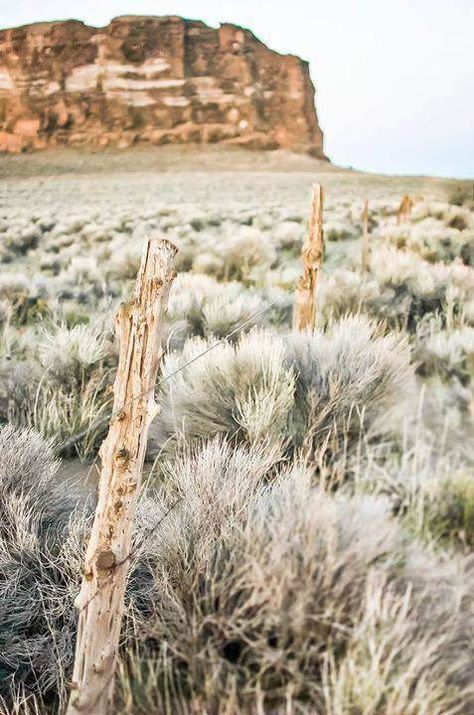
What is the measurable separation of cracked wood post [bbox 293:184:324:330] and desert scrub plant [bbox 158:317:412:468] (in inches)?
20.2

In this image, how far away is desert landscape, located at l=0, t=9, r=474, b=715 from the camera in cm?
153

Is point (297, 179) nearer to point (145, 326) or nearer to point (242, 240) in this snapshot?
point (242, 240)

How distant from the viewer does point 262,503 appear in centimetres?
217

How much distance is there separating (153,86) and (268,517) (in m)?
62.9

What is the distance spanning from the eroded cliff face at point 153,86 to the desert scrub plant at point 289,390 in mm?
46290

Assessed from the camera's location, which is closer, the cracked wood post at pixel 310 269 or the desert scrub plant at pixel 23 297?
the cracked wood post at pixel 310 269

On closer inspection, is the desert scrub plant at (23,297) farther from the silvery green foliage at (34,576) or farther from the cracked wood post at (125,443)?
the cracked wood post at (125,443)

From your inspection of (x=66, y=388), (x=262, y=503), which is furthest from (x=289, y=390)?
(x=66, y=388)

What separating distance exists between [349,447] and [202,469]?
1.10 meters

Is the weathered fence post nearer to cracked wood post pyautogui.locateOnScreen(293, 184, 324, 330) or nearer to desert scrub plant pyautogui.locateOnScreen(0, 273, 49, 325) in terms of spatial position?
desert scrub plant pyautogui.locateOnScreen(0, 273, 49, 325)

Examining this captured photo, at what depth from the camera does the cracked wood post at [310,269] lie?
4648mm

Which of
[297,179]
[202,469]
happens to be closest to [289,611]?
[202,469]

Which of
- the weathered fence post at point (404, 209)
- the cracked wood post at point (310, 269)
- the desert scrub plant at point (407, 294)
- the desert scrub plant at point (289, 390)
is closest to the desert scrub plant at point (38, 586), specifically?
the desert scrub plant at point (289, 390)

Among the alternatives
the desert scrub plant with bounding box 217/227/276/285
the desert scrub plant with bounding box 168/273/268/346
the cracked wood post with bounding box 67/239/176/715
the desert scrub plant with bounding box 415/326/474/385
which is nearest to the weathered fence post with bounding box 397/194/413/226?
the desert scrub plant with bounding box 217/227/276/285
